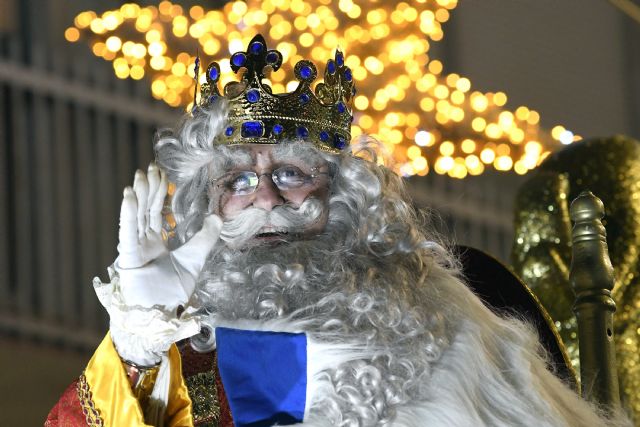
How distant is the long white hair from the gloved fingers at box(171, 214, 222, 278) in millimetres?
227

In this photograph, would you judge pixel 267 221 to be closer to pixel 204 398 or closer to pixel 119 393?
pixel 204 398

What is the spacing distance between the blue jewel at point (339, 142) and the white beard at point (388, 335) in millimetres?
218

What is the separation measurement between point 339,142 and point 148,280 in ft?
2.41

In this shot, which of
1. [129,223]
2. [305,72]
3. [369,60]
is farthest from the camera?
[369,60]

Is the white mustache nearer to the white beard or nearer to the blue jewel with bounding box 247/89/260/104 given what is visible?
the white beard

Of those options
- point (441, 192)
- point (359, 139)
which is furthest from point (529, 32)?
point (359, 139)

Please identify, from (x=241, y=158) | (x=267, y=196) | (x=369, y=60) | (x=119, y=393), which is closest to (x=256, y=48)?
(x=241, y=158)

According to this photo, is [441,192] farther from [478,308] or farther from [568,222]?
[478,308]

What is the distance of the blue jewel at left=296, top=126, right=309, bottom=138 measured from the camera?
3037 mm

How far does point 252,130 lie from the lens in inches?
118

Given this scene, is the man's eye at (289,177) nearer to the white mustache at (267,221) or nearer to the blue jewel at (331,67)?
the white mustache at (267,221)

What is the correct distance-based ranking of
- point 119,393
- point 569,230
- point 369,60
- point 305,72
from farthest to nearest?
point 369,60 < point 569,230 < point 305,72 < point 119,393

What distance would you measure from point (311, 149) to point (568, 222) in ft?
2.91

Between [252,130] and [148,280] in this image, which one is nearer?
[148,280]
